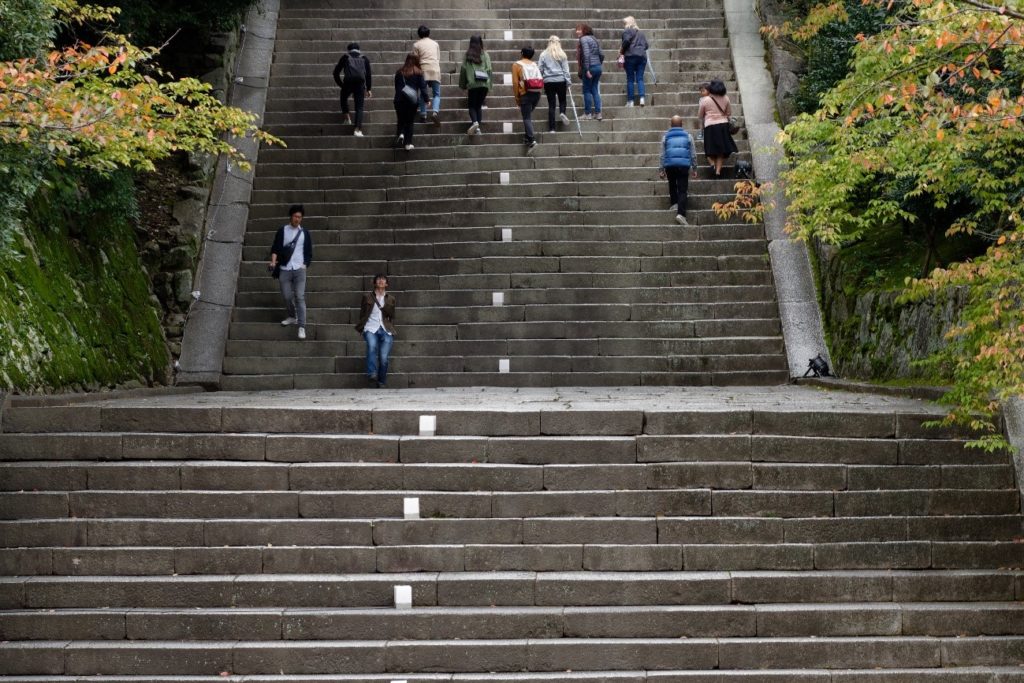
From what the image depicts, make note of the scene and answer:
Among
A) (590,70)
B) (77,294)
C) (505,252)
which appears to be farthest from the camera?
(590,70)

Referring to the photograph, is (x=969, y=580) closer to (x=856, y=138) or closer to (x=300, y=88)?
(x=856, y=138)

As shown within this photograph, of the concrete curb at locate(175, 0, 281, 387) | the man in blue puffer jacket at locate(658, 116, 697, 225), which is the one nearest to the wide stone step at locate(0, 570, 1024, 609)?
the concrete curb at locate(175, 0, 281, 387)

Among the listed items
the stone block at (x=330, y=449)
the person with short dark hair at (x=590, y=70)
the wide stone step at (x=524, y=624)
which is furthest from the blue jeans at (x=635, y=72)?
the wide stone step at (x=524, y=624)

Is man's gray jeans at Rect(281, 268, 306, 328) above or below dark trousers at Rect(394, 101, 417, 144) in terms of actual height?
below

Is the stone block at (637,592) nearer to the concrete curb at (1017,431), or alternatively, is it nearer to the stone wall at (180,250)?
the concrete curb at (1017,431)

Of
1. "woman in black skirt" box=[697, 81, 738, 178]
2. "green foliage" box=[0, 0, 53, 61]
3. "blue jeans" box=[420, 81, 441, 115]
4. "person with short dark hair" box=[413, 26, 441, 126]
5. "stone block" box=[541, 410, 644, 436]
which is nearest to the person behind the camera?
"stone block" box=[541, 410, 644, 436]

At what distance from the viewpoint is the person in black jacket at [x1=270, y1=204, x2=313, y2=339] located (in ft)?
49.3

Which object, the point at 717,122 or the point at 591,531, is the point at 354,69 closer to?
the point at 717,122

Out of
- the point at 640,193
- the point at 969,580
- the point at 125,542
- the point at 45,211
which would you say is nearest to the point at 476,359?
the point at 640,193

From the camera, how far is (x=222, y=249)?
54.7 feet

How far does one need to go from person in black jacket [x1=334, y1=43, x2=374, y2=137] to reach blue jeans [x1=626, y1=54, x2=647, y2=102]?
420 cm

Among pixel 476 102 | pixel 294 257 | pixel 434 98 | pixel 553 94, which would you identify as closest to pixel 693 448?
pixel 294 257

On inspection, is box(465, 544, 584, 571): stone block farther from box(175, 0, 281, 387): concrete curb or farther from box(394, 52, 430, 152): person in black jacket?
box(394, 52, 430, 152): person in black jacket

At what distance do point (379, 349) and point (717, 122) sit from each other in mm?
6326
